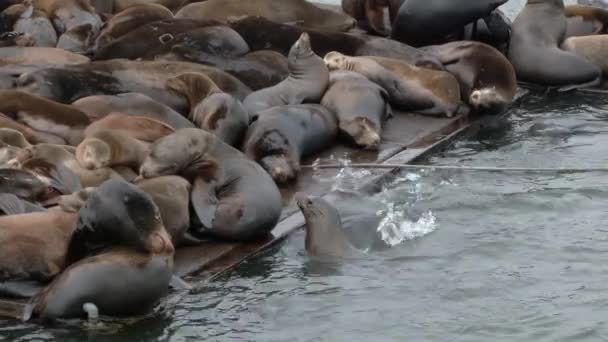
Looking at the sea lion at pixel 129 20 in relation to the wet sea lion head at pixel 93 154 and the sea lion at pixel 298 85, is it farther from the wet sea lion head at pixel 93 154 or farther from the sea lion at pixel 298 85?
the wet sea lion head at pixel 93 154

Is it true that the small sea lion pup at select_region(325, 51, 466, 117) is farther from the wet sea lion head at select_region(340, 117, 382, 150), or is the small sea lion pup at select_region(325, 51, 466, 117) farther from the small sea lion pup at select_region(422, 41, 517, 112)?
the wet sea lion head at select_region(340, 117, 382, 150)

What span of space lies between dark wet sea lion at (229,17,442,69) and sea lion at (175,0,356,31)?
0.78 m

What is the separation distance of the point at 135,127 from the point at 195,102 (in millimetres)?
1189

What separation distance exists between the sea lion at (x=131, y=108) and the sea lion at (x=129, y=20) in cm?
252

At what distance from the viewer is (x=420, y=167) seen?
32.8 ft

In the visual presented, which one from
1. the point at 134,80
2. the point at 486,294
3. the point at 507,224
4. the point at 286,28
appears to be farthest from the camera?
the point at 286,28

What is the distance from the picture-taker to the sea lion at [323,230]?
8297 mm

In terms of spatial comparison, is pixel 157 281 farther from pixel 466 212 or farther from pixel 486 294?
pixel 466 212

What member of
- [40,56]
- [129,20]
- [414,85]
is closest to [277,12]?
[129,20]


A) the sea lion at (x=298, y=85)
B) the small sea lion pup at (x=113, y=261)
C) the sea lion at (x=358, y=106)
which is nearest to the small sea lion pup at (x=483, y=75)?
the sea lion at (x=358, y=106)

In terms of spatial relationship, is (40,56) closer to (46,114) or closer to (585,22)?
(46,114)

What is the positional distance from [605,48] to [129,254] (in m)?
7.26

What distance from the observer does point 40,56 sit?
11.5 metres

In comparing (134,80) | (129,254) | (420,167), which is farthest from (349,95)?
(129,254)
